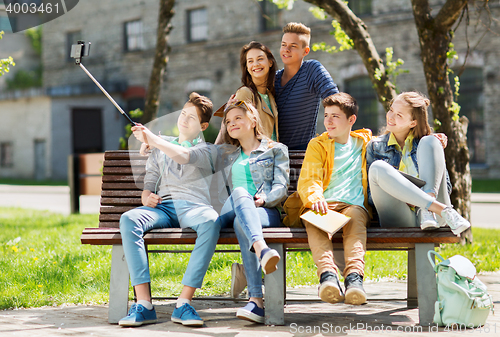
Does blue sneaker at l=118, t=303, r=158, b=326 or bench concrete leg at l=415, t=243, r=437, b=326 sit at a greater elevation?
bench concrete leg at l=415, t=243, r=437, b=326

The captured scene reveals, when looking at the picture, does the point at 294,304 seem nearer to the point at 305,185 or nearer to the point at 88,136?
the point at 305,185

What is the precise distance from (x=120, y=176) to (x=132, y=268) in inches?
34.2

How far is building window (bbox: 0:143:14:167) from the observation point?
27500 millimetres

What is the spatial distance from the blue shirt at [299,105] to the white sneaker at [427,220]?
1.26 m

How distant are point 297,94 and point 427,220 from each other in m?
1.47

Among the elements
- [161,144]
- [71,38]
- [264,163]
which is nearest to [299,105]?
[264,163]

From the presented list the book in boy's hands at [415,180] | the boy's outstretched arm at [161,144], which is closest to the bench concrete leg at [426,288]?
the book in boy's hands at [415,180]

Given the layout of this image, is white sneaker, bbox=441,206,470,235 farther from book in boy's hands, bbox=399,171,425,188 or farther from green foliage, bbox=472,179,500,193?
green foliage, bbox=472,179,500,193

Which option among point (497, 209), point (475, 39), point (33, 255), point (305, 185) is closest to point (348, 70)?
point (475, 39)

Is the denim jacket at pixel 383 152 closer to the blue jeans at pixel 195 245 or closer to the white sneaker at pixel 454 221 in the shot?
the white sneaker at pixel 454 221

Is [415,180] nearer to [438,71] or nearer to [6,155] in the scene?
[438,71]

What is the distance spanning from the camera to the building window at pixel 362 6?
60.6ft

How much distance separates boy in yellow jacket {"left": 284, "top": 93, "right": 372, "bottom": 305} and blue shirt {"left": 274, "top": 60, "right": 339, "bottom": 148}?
1.79ft


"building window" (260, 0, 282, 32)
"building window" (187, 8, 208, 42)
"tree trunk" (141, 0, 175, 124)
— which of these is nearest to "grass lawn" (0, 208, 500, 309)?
"tree trunk" (141, 0, 175, 124)
